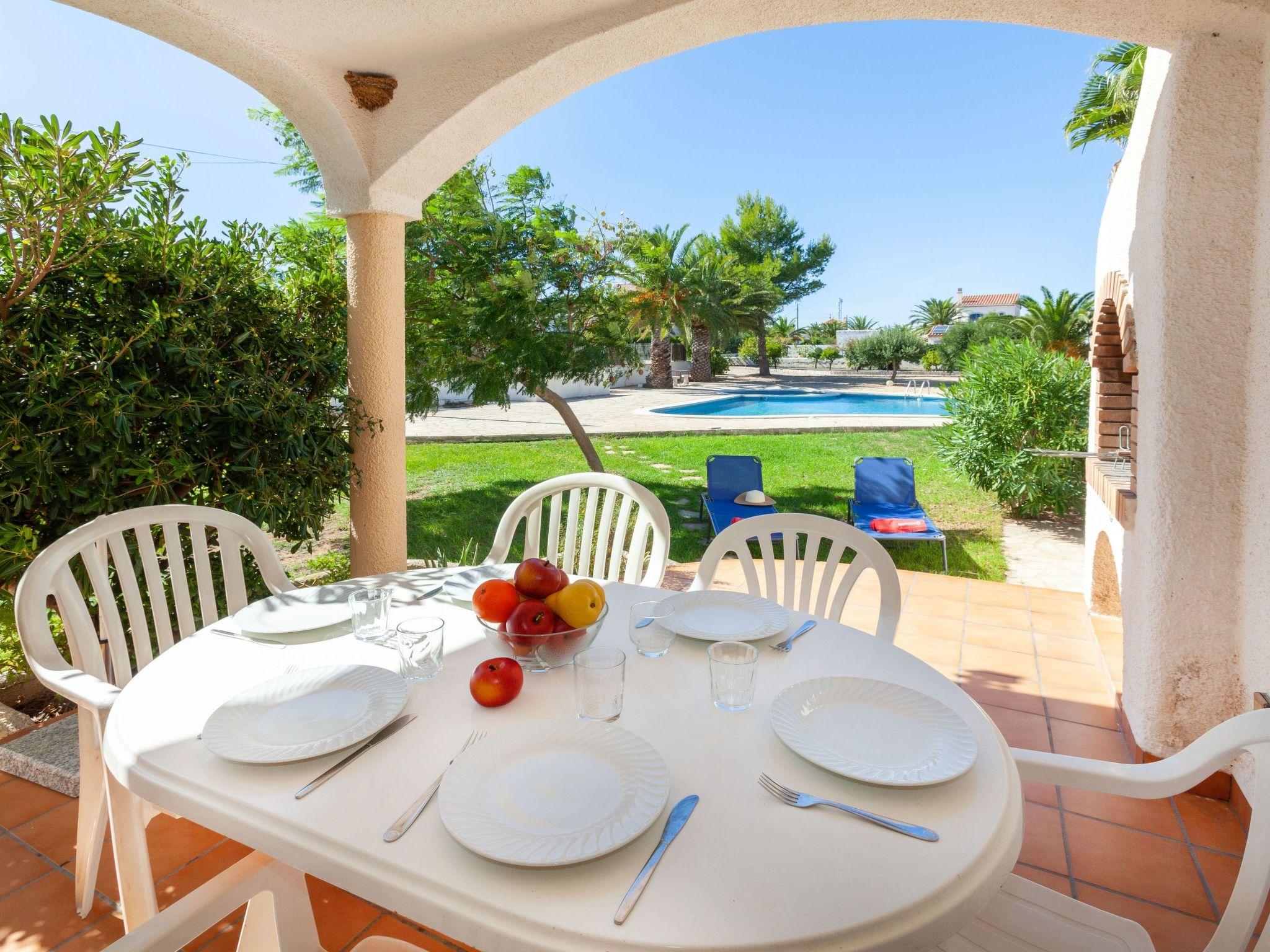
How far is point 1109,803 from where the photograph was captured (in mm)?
1779

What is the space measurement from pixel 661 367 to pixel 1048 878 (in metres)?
14.2

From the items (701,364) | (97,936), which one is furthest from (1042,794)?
(701,364)

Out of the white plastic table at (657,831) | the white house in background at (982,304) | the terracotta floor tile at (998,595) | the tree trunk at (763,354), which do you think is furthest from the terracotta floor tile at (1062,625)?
the white house in background at (982,304)

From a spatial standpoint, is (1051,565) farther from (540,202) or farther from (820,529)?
(540,202)

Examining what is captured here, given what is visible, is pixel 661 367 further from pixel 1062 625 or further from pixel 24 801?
pixel 24 801

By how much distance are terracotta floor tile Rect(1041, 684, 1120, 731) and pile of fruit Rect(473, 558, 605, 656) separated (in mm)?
1942

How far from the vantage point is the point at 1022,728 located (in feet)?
7.10

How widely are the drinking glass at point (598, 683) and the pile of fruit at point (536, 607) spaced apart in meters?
0.11

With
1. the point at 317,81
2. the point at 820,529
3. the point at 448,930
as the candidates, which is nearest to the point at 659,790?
the point at 448,930

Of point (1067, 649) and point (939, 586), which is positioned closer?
point (1067, 649)

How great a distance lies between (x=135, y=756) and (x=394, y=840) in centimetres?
39

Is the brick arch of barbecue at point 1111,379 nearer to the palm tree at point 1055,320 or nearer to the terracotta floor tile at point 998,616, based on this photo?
the terracotta floor tile at point 998,616

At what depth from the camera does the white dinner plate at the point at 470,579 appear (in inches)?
55.8

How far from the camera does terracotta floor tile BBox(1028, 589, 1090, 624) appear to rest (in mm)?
3121
